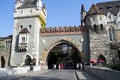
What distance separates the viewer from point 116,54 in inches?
1219

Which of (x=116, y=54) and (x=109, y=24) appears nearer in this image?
(x=116, y=54)

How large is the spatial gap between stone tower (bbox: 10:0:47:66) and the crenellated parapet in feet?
4.58

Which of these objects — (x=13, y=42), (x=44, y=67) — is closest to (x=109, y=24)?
(x=44, y=67)

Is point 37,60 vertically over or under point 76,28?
under

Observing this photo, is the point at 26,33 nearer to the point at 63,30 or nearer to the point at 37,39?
the point at 37,39

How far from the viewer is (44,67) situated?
33.9 metres

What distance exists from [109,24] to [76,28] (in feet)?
21.7

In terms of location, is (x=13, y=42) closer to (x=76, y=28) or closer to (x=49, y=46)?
(x=49, y=46)

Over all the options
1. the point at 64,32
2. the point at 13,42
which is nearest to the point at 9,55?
the point at 13,42

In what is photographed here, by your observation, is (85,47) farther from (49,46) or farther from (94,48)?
(49,46)

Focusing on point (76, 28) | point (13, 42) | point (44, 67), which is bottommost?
point (44, 67)

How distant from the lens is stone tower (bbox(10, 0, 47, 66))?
110ft

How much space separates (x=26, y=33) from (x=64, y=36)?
24.0ft

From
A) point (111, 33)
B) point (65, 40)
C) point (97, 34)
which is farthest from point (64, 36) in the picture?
point (111, 33)
